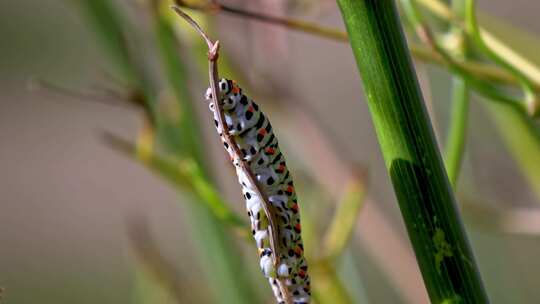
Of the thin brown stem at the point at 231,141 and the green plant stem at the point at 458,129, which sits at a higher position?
the green plant stem at the point at 458,129

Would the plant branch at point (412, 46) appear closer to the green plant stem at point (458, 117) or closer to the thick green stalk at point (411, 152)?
the green plant stem at point (458, 117)

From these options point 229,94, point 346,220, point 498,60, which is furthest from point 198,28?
point 346,220

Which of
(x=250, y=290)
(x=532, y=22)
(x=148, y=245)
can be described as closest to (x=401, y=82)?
(x=250, y=290)

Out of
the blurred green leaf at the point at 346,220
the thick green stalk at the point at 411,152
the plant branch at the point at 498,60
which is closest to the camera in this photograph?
the thick green stalk at the point at 411,152

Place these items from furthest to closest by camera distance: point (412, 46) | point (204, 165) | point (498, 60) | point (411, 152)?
1. point (204, 165)
2. point (412, 46)
3. point (498, 60)
4. point (411, 152)

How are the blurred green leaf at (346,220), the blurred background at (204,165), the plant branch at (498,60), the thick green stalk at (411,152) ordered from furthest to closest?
the blurred background at (204,165) < the blurred green leaf at (346,220) < the plant branch at (498,60) < the thick green stalk at (411,152)

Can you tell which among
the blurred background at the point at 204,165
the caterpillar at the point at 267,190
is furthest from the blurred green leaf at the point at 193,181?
the caterpillar at the point at 267,190

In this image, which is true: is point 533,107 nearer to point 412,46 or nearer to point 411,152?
point 412,46
